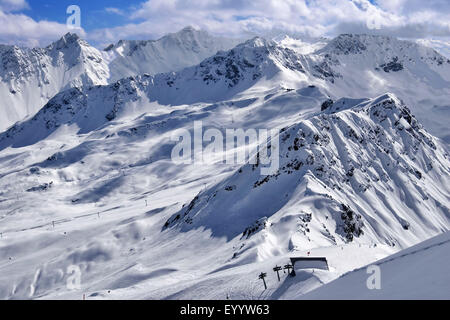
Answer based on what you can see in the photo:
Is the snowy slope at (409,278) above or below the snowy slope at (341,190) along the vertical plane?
below

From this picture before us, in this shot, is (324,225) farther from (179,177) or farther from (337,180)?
(179,177)

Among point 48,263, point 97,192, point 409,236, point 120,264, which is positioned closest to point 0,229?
point 97,192

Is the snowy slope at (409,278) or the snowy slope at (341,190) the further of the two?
the snowy slope at (341,190)

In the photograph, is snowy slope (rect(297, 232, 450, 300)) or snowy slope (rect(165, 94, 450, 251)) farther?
snowy slope (rect(165, 94, 450, 251))

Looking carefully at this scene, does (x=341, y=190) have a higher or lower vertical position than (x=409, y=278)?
higher

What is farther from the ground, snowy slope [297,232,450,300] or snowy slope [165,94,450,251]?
snowy slope [165,94,450,251]
